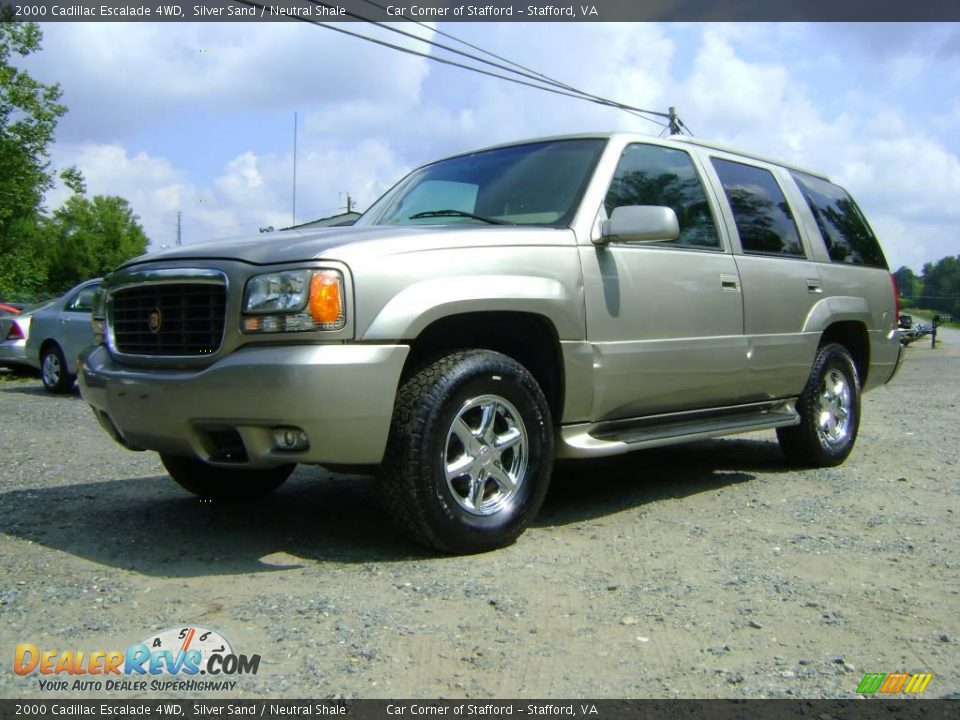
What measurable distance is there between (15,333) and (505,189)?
11.6 metres

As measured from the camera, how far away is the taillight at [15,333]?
14419 mm

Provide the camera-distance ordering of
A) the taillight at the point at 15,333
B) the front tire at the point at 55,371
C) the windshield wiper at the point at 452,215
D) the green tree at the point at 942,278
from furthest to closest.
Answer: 1. the green tree at the point at 942,278
2. the taillight at the point at 15,333
3. the front tire at the point at 55,371
4. the windshield wiper at the point at 452,215

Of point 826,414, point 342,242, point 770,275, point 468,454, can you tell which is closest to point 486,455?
point 468,454

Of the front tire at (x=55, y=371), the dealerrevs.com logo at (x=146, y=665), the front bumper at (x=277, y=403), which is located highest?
the front bumper at (x=277, y=403)

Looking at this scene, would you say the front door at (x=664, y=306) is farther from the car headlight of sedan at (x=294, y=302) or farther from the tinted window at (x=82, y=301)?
the tinted window at (x=82, y=301)

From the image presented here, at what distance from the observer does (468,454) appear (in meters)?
4.13

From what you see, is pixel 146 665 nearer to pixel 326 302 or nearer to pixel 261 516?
pixel 326 302

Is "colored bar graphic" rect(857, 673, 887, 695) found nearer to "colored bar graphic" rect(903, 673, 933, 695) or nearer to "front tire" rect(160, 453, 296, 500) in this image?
"colored bar graphic" rect(903, 673, 933, 695)

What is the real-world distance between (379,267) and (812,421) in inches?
141

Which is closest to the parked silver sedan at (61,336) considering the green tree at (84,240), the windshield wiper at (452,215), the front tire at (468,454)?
the windshield wiper at (452,215)

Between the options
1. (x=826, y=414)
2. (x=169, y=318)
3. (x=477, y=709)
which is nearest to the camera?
(x=477, y=709)

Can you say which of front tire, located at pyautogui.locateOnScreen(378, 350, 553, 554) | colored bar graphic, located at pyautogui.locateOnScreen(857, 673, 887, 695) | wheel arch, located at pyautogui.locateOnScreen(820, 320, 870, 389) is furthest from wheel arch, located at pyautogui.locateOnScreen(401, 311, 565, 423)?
wheel arch, located at pyautogui.locateOnScreen(820, 320, 870, 389)

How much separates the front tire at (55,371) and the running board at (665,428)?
32.0 feet

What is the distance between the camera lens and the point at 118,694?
2680 millimetres
